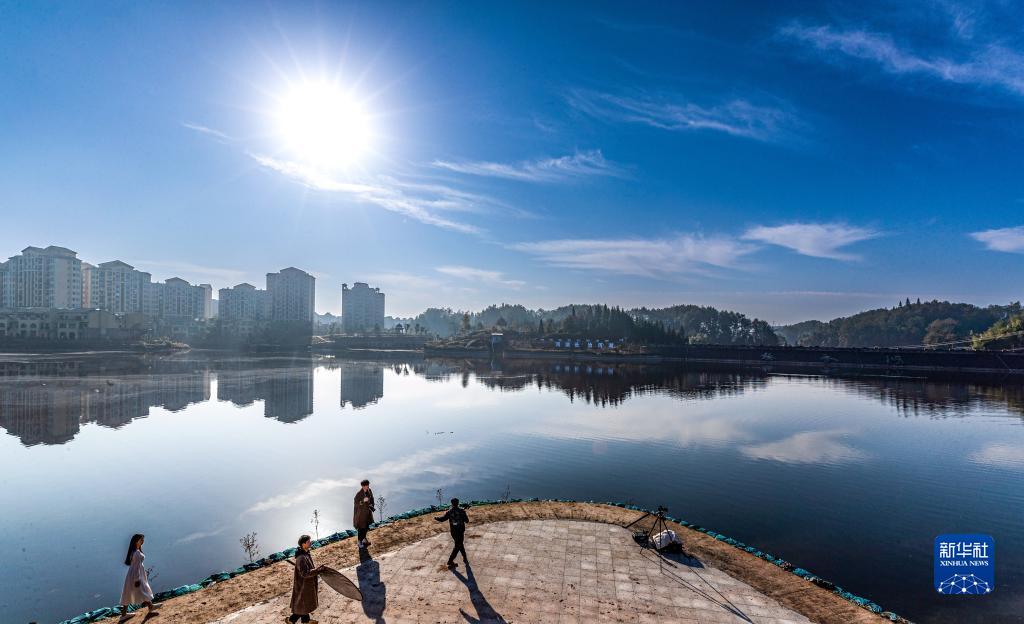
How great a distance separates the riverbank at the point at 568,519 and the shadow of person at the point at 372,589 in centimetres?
62

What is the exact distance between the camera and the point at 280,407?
5881cm

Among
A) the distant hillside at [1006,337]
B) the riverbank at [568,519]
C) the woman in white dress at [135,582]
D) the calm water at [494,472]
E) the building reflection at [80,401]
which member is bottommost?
the calm water at [494,472]

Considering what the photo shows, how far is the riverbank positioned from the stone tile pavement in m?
0.55

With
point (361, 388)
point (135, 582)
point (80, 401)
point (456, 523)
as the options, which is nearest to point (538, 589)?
point (456, 523)

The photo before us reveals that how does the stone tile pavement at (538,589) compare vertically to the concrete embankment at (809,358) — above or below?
above

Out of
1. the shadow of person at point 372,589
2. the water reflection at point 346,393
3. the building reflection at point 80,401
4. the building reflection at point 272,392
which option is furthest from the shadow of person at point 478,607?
the building reflection at point 272,392

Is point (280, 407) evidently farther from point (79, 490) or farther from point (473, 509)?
point (473, 509)

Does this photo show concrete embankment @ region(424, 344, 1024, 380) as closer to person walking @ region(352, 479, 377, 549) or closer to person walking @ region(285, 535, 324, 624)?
person walking @ region(352, 479, 377, 549)

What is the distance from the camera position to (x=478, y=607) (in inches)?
471

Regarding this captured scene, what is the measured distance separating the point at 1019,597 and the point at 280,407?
62131mm

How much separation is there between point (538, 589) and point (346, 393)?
221ft

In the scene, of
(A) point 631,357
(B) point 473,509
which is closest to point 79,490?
(B) point 473,509

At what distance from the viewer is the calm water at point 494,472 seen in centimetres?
1892

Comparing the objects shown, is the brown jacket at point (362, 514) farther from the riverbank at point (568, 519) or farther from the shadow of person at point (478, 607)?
the shadow of person at point (478, 607)
